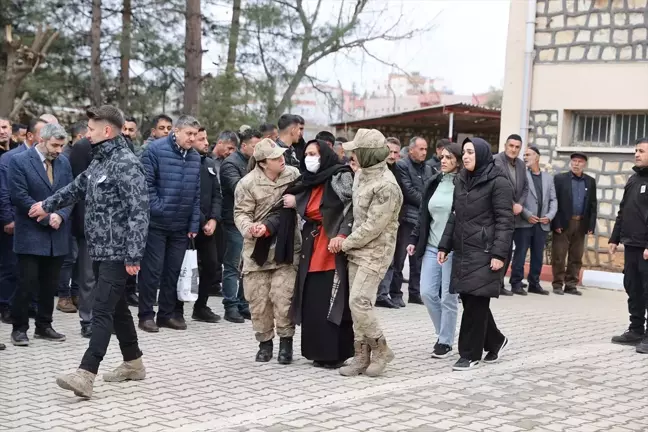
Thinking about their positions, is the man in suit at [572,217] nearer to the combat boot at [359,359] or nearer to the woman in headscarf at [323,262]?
the woman in headscarf at [323,262]

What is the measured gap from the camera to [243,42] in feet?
82.8

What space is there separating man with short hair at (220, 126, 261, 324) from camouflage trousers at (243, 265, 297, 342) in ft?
6.79

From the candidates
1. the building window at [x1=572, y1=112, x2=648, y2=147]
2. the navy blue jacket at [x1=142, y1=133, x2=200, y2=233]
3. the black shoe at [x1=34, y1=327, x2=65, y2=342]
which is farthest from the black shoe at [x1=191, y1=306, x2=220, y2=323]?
the building window at [x1=572, y1=112, x2=648, y2=147]

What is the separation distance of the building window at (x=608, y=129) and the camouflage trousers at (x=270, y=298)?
31.1 ft

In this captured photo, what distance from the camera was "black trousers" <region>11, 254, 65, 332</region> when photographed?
350 inches

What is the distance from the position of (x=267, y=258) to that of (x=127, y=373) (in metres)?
1.57

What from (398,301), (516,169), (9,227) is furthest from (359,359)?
(516,169)

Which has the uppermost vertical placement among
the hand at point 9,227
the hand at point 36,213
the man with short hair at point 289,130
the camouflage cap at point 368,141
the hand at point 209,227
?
the man with short hair at point 289,130

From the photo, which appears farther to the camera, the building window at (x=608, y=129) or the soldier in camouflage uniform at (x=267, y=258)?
the building window at (x=608, y=129)

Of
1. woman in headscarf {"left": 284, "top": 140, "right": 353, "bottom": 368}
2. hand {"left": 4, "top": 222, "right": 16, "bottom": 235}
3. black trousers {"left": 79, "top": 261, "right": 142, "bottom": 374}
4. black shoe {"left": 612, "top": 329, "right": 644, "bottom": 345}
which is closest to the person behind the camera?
black trousers {"left": 79, "top": 261, "right": 142, "bottom": 374}

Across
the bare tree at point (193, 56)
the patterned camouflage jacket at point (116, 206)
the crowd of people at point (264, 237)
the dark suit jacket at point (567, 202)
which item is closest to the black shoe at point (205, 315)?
the crowd of people at point (264, 237)

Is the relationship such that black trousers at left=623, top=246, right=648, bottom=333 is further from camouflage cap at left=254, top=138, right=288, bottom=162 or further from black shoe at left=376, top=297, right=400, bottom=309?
camouflage cap at left=254, top=138, right=288, bottom=162

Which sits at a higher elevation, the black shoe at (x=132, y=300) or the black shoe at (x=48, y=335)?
the black shoe at (x=132, y=300)

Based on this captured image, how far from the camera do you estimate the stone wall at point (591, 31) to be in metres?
16.0
